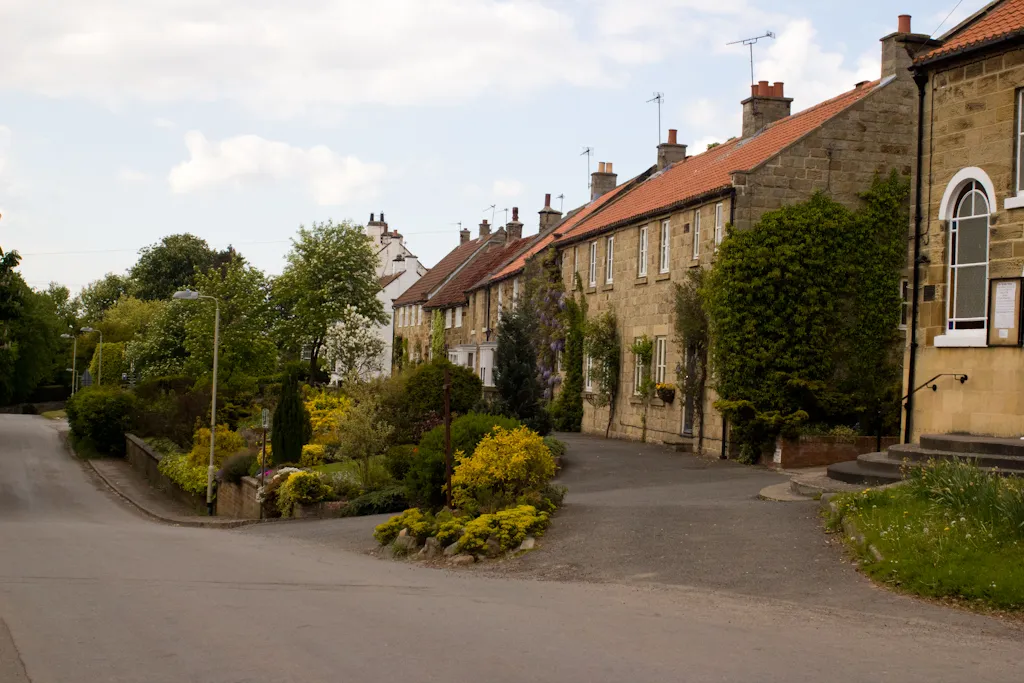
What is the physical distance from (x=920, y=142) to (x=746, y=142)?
1417cm

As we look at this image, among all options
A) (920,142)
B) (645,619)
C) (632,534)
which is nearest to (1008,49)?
(920,142)

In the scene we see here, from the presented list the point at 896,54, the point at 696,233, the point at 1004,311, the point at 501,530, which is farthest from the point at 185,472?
the point at 1004,311

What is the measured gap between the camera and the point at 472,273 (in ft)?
188

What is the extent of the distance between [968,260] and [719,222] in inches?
392

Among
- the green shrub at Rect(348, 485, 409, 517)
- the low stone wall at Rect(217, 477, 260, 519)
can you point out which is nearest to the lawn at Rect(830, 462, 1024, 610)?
the green shrub at Rect(348, 485, 409, 517)

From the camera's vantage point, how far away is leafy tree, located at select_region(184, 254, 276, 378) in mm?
56156

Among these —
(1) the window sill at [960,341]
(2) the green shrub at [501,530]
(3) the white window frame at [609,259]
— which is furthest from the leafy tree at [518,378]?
(1) the window sill at [960,341]

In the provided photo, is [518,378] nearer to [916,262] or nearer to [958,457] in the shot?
[916,262]

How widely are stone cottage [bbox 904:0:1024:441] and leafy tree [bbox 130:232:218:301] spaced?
9054cm

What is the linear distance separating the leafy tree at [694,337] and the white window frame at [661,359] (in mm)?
1579

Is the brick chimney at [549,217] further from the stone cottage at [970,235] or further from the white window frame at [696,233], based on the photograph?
the stone cottage at [970,235]

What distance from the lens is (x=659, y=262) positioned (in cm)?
3045

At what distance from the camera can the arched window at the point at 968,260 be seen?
17125 millimetres

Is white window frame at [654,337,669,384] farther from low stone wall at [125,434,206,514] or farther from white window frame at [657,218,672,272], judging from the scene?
low stone wall at [125,434,206,514]
